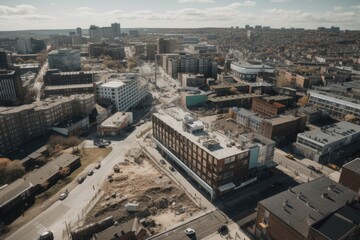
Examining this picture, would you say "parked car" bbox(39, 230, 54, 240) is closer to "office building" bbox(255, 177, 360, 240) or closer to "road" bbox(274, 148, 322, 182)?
"office building" bbox(255, 177, 360, 240)

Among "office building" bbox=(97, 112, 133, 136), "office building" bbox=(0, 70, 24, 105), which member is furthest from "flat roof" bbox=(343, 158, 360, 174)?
"office building" bbox=(0, 70, 24, 105)

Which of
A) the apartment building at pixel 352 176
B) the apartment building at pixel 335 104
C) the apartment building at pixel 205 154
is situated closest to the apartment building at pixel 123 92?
the apartment building at pixel 205 154

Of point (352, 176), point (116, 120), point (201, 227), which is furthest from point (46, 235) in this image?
point (352, 176)

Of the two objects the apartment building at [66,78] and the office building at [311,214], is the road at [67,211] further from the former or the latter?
the apartment building at [66,78]

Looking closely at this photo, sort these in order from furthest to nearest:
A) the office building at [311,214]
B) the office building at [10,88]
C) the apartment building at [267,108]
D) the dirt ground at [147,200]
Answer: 1. the office building at [10,88]
2. the apartment building at [267,108]
3. the dirt ground at [147,200]
4. the office building at [311,214]

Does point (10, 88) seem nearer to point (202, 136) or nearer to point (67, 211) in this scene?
point (67, 211)

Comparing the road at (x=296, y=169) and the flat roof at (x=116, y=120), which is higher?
the flat roof at (x=116, y=120)
